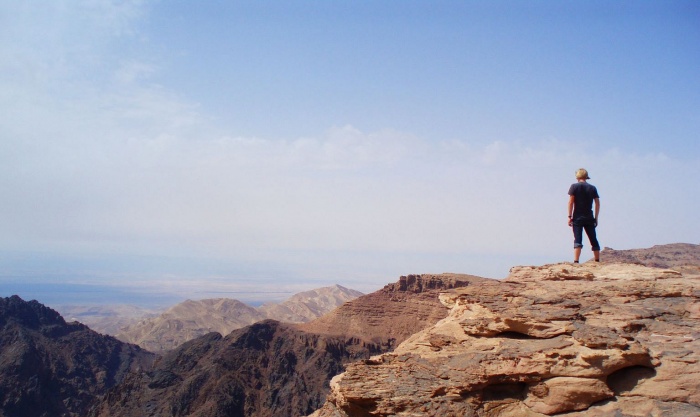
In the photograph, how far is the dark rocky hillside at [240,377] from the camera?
43.9m

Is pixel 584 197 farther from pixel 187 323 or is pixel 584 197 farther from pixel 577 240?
pixel 187 323

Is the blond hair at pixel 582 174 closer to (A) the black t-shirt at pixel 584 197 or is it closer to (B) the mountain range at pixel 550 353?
(A) the black t-shirt at pixel 584 197

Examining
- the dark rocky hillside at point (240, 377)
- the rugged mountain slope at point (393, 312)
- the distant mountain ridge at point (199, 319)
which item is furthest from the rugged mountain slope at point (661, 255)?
the distant mountain ridge at point (199, 319)

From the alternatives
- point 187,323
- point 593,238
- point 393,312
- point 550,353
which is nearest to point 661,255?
point 393,312

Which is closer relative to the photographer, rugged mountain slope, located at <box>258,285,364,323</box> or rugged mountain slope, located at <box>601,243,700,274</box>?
rugged mountain slope, located at <box>601,243,700,274</box>

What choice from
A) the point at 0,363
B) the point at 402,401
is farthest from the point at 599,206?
the point at 0,363

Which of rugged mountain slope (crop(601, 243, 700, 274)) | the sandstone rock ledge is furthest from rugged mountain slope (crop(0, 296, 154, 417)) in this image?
rugged mountain slope (crop(601, 243, 700, 274))

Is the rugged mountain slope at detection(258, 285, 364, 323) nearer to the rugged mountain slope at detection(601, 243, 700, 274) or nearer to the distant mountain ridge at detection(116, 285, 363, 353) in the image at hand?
the distant mountain ridge at detection(116, 285, 363, 353)

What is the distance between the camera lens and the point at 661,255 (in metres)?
65.5

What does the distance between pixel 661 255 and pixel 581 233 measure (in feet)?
214

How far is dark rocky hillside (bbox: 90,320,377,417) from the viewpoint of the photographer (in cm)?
4391

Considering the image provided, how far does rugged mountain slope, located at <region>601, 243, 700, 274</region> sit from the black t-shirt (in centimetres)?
5233

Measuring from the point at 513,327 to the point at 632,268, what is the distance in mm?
3872

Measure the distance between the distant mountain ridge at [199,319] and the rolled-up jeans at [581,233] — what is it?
75.4 metres
